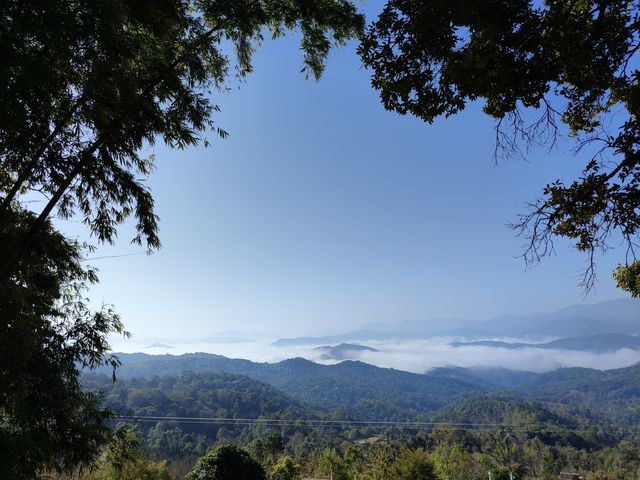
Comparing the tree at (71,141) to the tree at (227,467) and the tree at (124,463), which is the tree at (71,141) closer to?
the tree at (124,463)

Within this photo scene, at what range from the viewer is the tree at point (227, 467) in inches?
649

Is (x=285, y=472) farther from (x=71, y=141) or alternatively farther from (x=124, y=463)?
(x=71, y=141)

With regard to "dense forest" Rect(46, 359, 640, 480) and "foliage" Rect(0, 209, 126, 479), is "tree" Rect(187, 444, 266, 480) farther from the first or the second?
"foliage" Rect(0, 209, 126, 479)

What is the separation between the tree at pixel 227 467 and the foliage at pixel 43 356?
1354 centimetres

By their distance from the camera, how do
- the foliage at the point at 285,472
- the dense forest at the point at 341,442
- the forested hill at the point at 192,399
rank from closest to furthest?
the dense forest at the point at 341,442 < the foliage at the point at 285,472 < the forested hill at the point at 192,399

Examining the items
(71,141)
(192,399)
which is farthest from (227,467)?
(192,399)

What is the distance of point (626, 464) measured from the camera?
54.7m

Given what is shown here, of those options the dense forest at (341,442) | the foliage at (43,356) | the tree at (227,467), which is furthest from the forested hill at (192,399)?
the foliage at (43,356)

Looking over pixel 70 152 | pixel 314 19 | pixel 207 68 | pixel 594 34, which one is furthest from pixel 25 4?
pixel 594 34

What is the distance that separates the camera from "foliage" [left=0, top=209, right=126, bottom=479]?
383 centimetres

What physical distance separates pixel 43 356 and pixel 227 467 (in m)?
14.8

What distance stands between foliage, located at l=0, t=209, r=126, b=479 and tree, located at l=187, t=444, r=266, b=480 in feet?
44.4

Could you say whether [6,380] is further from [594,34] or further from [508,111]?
[594,34]

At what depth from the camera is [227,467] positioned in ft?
55.0
